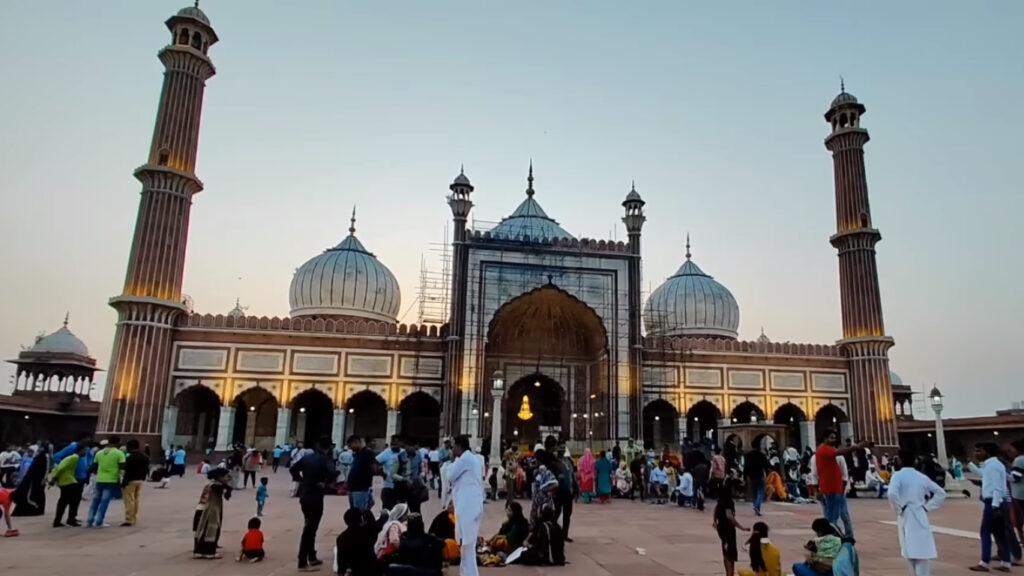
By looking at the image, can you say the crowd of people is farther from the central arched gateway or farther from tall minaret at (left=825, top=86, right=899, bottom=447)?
tall minaret at (left=825, top=86, right=899, bottom=447)

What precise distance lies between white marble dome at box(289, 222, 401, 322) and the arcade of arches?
8097mm

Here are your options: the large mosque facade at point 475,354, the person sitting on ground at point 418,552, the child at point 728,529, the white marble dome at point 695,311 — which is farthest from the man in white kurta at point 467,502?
the white marble dome at point 695,311

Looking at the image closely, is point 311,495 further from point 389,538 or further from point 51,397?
point 51,397

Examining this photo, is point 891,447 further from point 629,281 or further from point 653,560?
point 653,560

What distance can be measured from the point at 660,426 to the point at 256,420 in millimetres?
18929

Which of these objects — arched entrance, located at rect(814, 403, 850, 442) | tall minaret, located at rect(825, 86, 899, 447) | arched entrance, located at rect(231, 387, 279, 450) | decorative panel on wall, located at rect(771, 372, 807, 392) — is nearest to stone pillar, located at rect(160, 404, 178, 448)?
arched entrance, located at rect(231, 387, 279, 450)

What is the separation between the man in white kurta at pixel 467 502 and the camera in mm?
5855

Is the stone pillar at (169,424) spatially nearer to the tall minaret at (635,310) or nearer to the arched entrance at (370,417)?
the arched entrance at (370,417)

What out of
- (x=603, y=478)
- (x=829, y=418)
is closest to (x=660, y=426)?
(x=829, y=418)

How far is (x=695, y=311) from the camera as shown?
38469mm

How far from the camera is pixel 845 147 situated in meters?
33.1

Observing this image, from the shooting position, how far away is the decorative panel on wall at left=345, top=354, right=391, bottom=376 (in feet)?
91.6

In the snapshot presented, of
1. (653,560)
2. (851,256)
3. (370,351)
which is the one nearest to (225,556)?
(653,560)

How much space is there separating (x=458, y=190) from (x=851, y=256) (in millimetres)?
19148
